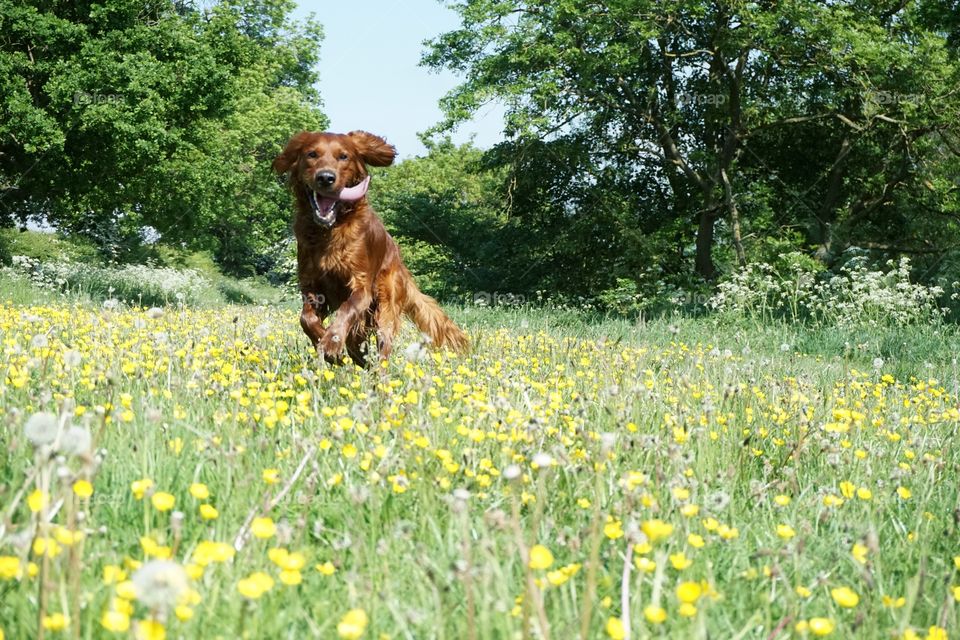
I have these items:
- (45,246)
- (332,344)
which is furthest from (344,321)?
(45,246)

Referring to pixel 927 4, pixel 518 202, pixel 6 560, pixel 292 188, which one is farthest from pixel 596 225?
pixel 6 560

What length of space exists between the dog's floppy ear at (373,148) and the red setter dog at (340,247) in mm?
11

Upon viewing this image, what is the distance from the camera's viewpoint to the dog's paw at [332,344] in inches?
187

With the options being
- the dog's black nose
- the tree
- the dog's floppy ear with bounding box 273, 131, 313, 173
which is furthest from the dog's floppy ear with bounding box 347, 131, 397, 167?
the tree

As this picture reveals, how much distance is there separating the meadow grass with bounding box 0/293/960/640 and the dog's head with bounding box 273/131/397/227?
4.19 ft

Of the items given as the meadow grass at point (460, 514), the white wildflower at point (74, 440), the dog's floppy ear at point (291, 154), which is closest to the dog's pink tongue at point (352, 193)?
the dog's floppy ear at point (291, 154)

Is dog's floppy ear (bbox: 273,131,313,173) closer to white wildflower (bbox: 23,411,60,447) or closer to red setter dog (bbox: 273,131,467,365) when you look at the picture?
Result: red setter dog (bbox: 273,131,467,365)

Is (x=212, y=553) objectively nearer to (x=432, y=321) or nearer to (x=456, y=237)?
(x=432, y=321)

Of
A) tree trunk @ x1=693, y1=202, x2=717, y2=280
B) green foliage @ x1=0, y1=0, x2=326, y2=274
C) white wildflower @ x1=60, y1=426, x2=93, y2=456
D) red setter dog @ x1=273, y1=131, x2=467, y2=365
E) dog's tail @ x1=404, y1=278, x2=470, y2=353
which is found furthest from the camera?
tree trunk @ x1=693, y1=202, x2=717, y2=280

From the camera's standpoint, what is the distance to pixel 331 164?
521 centimetres

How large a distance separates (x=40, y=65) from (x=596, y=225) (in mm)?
11495

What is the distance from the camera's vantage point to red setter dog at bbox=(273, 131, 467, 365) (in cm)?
515

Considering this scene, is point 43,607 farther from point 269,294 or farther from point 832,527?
point 269,294

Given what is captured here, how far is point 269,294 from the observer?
3228 cm
